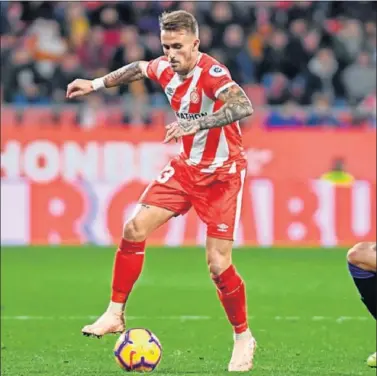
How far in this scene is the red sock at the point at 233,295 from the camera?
7.78 m

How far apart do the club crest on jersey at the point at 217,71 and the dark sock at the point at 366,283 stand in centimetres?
145

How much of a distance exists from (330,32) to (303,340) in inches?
452

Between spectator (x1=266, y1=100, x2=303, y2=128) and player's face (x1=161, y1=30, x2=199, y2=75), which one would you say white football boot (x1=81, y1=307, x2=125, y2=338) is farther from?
spectator (x1=266, y1=100, x2=303, y2=128)

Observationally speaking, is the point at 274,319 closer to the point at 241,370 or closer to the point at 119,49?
the point at 241,370

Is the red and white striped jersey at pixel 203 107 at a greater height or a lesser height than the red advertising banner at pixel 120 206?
greater

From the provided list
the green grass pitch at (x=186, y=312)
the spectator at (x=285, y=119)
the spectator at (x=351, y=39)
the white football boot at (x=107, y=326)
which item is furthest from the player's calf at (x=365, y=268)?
the spectator at (x=351, y=39)

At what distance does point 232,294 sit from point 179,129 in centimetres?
138

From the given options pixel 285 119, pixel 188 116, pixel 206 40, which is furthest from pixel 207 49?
pixel 188 116

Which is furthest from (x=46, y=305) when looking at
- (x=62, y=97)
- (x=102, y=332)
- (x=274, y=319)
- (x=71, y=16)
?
(x=71, y=16)

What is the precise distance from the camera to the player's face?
7414mm

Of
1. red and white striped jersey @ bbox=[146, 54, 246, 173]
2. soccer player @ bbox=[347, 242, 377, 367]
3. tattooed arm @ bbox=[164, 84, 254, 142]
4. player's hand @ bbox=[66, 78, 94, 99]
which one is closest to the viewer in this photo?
soccer player @ bbox=[347, 242, 377, 367]

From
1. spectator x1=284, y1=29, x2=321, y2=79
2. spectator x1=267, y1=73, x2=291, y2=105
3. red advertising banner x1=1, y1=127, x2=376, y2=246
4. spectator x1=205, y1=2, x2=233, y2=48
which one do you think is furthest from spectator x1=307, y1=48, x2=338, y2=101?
red advertising banner x1=1, y1=127, x2=376, y2=246

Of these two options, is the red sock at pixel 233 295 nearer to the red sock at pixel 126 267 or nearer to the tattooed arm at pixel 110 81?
the red sock at pixel 126 267

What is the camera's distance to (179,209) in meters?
7.91
